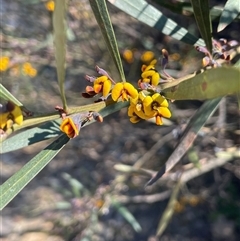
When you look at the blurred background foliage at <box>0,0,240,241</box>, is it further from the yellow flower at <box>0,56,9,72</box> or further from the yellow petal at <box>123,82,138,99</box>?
the yellow petal at <box>123,82,138,99</box>

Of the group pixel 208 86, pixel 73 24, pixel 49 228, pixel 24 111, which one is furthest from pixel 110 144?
pixel 208 86

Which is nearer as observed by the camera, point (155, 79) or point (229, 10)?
point (155, 79)

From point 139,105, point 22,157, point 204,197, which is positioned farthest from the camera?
point 22,157

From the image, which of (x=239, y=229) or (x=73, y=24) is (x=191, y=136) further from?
(x=239, y=229)

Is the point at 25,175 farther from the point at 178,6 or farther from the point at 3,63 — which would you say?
the point at 3,63

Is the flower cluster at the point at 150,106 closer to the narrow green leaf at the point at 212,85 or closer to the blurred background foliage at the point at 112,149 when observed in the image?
A: the narrow green leaf at the point at 212,85

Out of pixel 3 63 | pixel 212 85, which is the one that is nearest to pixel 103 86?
pixel 212 85
